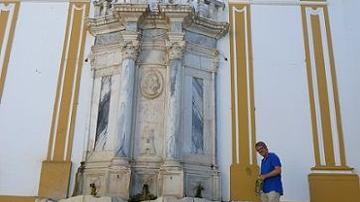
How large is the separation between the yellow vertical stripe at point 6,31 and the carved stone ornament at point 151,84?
2618 mm

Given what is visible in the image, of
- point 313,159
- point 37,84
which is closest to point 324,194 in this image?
point 313,159

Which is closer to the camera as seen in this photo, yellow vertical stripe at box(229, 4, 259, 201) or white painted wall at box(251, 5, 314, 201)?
yellow vertical stripe at box(229, 4, 259, 201)

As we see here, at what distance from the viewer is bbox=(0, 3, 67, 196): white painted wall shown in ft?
27.1

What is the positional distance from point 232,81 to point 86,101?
8.59 feet

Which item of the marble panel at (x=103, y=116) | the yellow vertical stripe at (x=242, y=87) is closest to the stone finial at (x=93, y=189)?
the marble panel at (x=103, y=116)

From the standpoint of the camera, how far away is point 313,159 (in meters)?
8.21

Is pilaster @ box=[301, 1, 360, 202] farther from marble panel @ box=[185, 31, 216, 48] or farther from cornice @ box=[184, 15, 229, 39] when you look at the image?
marble panel @ box=[185, 31, 216, 48]

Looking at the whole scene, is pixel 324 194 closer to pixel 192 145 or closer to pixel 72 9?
pixel 192 145

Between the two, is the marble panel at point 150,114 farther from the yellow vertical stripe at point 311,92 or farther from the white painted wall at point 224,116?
the yellow vertical stripe at point 311,92

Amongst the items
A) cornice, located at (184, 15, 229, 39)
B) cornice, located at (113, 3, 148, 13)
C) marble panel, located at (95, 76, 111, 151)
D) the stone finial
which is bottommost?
the stone finial

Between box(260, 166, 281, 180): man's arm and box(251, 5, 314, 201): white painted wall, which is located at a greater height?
box(251, 5, 314, 201): white painted wall

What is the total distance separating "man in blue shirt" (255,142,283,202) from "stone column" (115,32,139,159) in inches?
89.6

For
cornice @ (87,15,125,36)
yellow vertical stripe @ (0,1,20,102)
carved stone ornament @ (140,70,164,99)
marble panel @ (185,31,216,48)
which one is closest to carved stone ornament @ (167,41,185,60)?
marble panel @ (185,31,216,48)

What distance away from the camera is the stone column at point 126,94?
7910 millimetres
